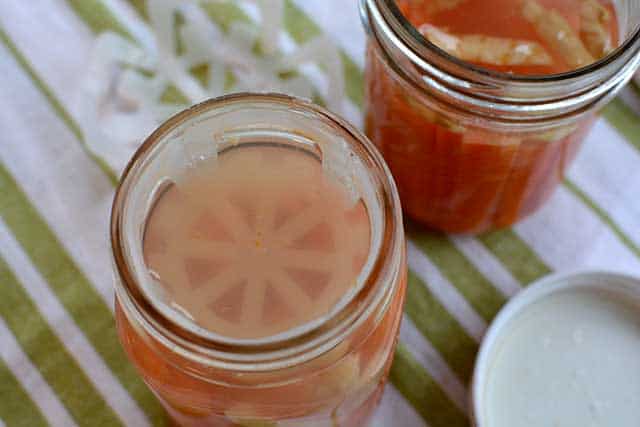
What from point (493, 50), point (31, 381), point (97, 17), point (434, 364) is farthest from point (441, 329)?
point (97, 17)

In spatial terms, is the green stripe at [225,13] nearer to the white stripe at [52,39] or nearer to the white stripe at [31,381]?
the white stripe at [52,39]

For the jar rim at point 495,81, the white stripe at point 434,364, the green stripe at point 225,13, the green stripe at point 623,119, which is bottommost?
the white stripe at point 434,364

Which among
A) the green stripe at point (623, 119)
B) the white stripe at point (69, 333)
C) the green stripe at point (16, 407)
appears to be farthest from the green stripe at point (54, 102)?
the green stripe at point (623, 119)

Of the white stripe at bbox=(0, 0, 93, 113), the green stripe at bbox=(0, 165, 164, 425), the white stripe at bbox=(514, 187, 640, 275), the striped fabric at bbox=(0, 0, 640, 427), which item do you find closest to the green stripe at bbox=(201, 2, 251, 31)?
the striped fabric at bbox=(0, 0, 640, 427)

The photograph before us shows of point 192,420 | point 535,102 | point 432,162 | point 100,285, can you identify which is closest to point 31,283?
point 100,285

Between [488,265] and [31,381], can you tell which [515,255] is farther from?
[31,381]
